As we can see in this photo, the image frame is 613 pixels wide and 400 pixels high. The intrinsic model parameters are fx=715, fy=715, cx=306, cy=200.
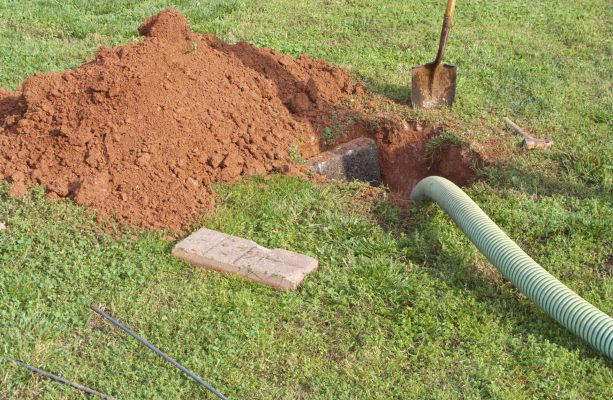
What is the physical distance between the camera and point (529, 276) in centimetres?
406

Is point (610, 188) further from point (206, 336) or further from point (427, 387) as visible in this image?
point (206, 336)

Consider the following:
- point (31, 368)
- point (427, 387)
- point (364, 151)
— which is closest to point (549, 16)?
point (364, 151)

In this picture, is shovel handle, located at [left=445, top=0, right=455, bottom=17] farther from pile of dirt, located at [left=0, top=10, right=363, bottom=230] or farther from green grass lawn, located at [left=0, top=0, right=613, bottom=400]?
pile of dirt, located at [left=0, top=10, right=363, bottom=230]

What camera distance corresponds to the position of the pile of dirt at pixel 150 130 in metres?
5.09

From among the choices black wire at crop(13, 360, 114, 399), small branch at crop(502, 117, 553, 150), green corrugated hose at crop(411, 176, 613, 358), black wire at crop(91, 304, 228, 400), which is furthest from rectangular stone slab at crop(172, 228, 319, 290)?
small branch at crop(502, 117, 553, 150)

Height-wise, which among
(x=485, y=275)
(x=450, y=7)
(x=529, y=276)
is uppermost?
(x=450, y=7)

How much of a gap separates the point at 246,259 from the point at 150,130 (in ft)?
4.93

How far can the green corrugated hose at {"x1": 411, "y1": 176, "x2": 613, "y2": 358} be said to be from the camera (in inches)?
148

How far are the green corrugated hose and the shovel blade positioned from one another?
185 cm

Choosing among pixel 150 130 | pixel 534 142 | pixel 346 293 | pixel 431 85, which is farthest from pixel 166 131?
pixel 534 142

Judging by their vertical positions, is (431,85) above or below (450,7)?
below

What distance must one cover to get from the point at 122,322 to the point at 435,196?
225 centimetres

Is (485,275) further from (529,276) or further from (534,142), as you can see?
(534,142)

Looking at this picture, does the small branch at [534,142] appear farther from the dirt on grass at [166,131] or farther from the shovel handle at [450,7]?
the shovel handle at [450,7]
